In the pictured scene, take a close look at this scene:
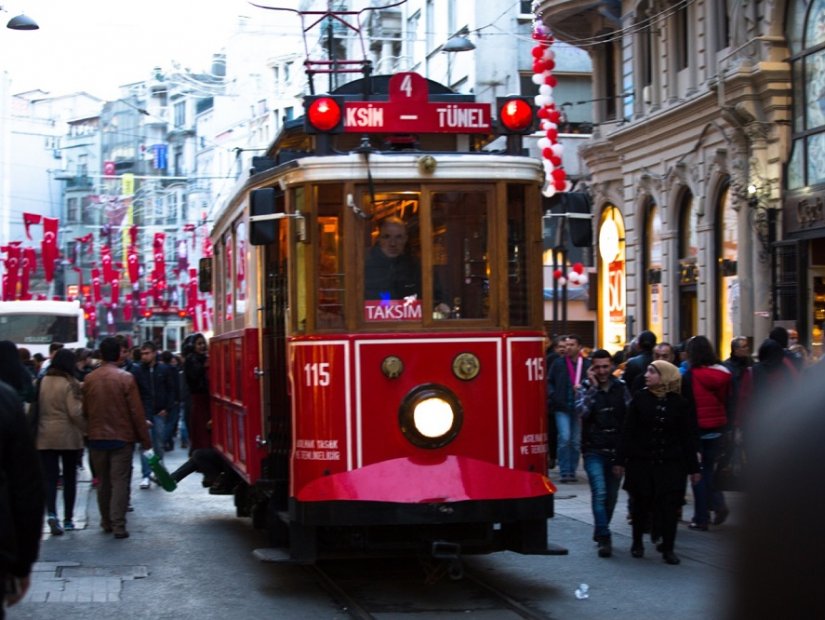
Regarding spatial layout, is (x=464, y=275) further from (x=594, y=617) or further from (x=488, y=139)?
(x=594, y=617)

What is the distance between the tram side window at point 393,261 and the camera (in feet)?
32.0

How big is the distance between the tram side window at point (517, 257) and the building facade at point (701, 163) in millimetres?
13141

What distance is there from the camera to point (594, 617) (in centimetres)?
912

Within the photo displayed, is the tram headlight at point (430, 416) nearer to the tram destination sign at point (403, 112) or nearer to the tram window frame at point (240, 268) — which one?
the tram destination sign at point (403, 112)

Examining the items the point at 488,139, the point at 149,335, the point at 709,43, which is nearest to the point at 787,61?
the point at 709,43

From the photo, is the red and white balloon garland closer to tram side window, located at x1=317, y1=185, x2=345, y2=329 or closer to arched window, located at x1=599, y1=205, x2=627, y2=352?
arched window, located at x1=599, y1=205, x2=627, y2=352

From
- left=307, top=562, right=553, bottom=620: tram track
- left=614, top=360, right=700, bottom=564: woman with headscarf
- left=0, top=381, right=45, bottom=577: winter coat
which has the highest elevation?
left=0, top=381, right=45, bottom=577: winter coat

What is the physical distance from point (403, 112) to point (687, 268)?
18.1 m

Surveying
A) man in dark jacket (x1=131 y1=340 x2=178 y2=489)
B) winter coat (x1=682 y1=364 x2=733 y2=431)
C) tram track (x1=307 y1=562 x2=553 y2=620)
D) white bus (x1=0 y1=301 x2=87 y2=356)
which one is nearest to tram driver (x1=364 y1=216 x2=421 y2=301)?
tram track (x1=307 y1=562 x2=553 y2=620)

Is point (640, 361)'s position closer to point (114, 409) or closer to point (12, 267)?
point (114, 409)

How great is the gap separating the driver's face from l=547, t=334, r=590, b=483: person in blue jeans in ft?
25.7

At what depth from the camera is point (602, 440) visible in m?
11.6

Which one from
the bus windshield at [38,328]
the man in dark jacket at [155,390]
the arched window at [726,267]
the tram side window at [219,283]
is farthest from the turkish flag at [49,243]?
the tram side window at [219,283]

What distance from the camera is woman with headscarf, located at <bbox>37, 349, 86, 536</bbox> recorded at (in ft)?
43.1
